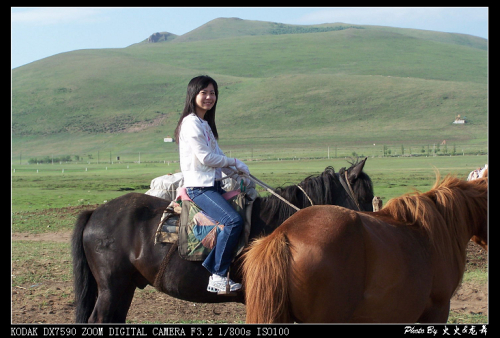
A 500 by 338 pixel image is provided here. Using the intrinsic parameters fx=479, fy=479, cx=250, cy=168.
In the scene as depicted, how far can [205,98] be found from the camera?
4637 millimetres

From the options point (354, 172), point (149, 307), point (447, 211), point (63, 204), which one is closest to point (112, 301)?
point (149, 307)

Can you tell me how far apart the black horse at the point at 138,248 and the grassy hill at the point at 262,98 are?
180ft

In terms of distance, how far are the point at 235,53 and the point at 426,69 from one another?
51.5m

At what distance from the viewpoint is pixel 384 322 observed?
356 centimetres

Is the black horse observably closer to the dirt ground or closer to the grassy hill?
the dirt ground

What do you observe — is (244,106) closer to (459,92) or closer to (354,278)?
(459,92)

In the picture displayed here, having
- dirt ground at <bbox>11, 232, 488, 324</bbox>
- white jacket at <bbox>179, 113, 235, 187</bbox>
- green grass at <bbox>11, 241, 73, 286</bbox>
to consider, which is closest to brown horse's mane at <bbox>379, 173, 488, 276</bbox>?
white jacket at <bbox>179, 113, 235, 187</bbox>

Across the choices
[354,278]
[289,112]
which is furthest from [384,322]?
[289,112]

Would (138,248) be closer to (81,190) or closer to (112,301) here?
(112,301)

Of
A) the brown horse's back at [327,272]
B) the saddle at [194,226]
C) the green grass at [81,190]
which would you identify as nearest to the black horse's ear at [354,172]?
the saddle at [194,226]

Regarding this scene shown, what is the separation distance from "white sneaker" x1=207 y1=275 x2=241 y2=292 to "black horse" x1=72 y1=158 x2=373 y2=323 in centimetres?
14

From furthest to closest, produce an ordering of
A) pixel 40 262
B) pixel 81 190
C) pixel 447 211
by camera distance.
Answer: pixel 81 190 < pixel 40 262 < pixel 447 211

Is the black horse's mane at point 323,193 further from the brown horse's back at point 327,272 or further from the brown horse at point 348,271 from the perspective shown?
the brown horse's back at point 327,272

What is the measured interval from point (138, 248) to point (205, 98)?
1578mm
